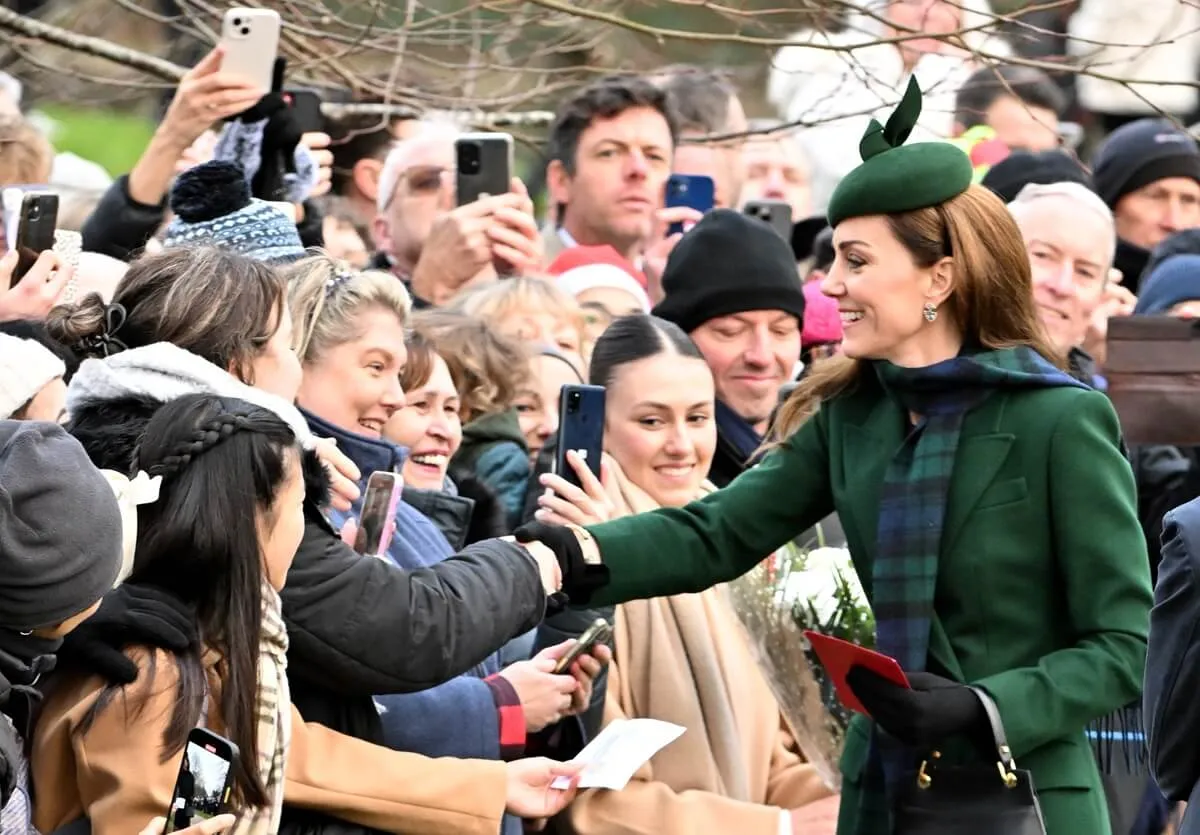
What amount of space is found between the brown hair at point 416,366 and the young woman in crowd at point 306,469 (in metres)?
1.19

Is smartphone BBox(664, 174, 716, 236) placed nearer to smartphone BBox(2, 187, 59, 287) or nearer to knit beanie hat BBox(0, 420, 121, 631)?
smartphone BBox(2, 187, 59, 287)

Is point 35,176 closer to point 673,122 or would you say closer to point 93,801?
point 673,122

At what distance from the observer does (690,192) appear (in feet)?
26.5

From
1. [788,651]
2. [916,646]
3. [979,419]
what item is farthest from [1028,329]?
[788,651]

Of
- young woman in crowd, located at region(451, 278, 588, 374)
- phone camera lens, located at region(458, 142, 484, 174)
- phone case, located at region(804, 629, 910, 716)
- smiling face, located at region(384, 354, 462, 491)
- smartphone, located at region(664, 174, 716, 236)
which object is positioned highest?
phone camera lens, located at region(458, 142, 484, 174)

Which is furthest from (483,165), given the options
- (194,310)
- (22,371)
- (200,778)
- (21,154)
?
(200,778)

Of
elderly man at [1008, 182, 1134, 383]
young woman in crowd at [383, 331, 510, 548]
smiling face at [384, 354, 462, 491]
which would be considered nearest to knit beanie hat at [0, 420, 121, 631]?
young woman in crowd at [383, 331, 510, 548]

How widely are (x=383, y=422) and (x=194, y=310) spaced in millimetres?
818

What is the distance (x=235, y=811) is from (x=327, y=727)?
1.63 feet

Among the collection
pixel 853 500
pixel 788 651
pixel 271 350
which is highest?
pixel 271 350

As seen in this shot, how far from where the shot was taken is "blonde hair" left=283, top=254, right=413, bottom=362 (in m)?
4.91

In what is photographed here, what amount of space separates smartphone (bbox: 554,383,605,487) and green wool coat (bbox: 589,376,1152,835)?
0.78m

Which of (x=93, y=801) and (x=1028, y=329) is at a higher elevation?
(x=1028, y=329)

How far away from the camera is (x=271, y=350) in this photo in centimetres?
434
